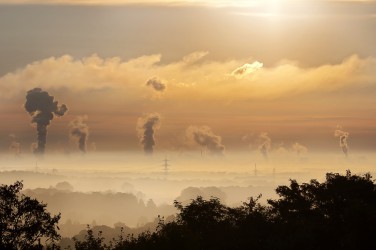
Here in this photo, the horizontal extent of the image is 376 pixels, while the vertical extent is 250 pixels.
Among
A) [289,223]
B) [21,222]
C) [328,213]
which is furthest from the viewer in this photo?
[289,223]

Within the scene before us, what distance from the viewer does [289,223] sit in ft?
419

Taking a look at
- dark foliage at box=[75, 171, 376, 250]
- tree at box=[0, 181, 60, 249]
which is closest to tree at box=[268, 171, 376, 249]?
dark foliage at box=[75, 171, 376, 250]

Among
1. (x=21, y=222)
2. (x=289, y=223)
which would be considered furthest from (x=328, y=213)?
(x=21, y=222)

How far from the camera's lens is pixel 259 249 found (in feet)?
388

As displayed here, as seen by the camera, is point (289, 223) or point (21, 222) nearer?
point (21, 222)

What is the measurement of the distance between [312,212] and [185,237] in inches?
1163

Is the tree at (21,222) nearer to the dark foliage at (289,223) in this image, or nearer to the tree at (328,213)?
the dark foliage at (289,223)

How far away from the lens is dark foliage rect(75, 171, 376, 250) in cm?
10362

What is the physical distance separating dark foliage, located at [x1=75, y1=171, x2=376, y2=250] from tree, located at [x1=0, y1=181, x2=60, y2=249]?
1646 cm

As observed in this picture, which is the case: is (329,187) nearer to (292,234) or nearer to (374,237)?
(292,234)

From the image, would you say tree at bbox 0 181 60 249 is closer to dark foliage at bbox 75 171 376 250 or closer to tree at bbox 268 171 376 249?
dark foliage at bbox 75 171 376 250

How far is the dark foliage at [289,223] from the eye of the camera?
10362cm

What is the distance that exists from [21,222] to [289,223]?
1981 inches

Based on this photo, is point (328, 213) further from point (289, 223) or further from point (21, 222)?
point (21, 222)
